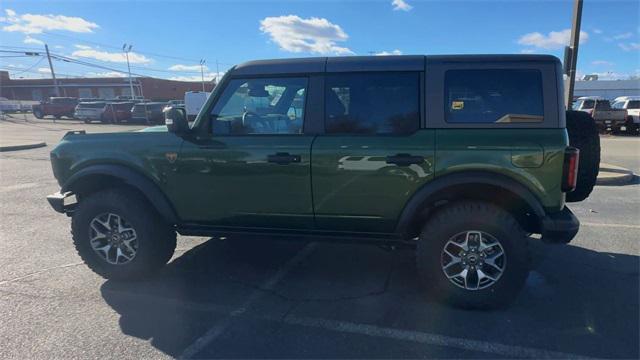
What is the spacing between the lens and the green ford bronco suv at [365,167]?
3178 mm

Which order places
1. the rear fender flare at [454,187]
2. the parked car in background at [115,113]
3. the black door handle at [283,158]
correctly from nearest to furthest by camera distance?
the rear fender flare at [454,187], the black door handle at [283,158], the parked car in background at [115,113]

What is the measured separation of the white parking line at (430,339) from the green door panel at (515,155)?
3.58ft

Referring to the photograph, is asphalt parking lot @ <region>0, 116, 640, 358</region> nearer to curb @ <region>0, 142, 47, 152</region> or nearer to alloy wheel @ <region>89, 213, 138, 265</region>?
alloy wheel @ <region>89, 213, 138, 265</region>

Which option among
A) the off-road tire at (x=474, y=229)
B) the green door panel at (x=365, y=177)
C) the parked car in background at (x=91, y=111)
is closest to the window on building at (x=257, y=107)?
the green door panel at (x=365, y=177)

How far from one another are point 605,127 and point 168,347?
23.5 meters

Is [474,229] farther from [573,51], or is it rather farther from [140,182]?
[573,51]

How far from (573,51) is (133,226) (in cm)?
844

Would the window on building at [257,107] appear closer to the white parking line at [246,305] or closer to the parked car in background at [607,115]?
the white parking line at [246,305]

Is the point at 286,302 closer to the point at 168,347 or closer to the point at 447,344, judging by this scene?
the point at 168,347

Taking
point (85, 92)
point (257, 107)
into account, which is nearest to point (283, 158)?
point (257, 107)

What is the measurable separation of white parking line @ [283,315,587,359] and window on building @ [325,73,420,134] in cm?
153

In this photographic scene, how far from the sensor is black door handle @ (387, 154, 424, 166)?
3229 mm

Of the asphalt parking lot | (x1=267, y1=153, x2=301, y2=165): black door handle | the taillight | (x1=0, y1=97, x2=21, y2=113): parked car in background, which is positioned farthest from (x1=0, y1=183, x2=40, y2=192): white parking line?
(x1=0, y1=97, x2=21, y2=113): parked car in background

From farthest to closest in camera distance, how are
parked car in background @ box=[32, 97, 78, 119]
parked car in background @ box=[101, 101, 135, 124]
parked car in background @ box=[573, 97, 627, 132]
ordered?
1. parked car in background @ box=[32, 97, 78, 119]
2. parked car in background @ box=[101, 101, 135, 124]
3. parked car in background @ box=[573, 97, 627, 132]
